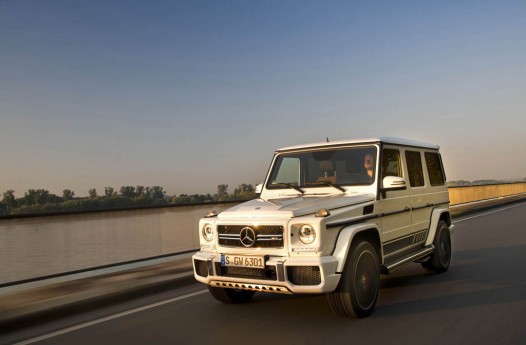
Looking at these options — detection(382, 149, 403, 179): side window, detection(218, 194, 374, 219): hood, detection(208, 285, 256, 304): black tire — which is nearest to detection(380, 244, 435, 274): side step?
→ detection(218, 194, 374, 219): hood

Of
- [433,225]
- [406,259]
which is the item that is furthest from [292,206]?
[433,225]

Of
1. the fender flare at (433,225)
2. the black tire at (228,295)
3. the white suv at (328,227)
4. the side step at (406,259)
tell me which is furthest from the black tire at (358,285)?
the fender flare at (433,225)

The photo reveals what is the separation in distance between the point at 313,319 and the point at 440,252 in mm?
3323

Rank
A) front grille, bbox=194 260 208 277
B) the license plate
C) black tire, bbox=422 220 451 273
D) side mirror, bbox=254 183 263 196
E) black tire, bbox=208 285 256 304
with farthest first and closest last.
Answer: black tire, bbox=422 220 451 273
side mirror, bbox=254 183 263 196
black tire, bbox=208 285 256 304
front grille, bbox=194 260 208 277
the license plate

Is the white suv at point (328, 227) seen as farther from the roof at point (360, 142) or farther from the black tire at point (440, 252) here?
the black tire at point (440, 252)

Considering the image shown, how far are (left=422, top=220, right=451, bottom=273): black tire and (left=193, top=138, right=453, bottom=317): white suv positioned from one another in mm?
157

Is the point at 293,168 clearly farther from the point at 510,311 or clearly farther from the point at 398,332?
the point at 510,311

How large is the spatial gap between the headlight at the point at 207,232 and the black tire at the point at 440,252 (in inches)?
149

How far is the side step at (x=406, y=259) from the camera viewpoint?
5.58m

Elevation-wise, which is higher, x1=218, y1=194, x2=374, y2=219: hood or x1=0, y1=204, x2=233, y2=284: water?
x1=218, y1=194, x2=374, y2=219: hood

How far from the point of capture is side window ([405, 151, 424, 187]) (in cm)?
672

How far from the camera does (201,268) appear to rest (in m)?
5.40

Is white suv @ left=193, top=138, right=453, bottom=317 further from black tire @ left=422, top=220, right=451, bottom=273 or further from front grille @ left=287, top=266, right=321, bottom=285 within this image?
black tire @ left=422, top=220, right=451, bottom=273

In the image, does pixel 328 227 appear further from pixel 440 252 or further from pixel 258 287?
pixel 440 252
